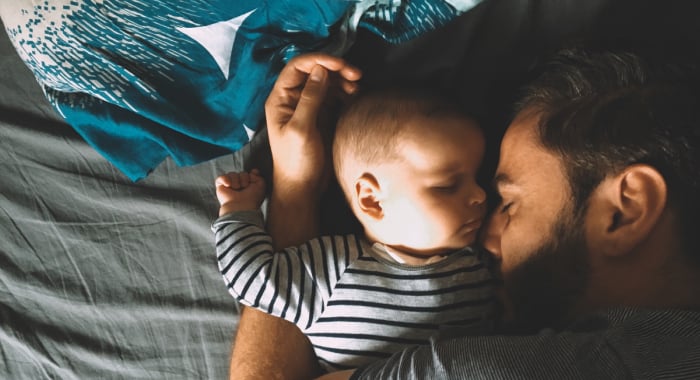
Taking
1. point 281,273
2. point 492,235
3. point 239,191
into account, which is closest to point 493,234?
point 492,235

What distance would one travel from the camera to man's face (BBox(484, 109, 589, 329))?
874 millimetres

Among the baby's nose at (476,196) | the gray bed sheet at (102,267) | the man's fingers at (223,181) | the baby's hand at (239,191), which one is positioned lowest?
the gray bed sheet at (102,267)

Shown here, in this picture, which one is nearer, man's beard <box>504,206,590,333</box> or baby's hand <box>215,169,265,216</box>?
man's beard <box>504,206,590,333</box>

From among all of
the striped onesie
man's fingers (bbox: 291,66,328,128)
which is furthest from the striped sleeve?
man's fingers (bbox: 291,66,328,128)

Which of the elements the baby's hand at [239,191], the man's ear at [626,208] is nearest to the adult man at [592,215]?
the man's ear at [626,208]

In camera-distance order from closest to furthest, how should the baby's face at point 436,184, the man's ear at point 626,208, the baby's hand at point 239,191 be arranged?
the man's ear at point 626,208, the baby's face at point 436,184, the baby's hand at point 239,191

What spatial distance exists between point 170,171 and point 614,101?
2.76ft

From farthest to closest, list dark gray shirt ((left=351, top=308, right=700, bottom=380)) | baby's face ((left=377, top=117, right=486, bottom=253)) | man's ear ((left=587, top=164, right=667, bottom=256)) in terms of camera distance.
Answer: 1. baby's face ((left=377, top=117, right=486, bottom=253))
2. man's ear ((left=587, top=164, right=667, bottom=256))
3. dark gray shirt ((left=351, top=308, right=700, bottom=380))

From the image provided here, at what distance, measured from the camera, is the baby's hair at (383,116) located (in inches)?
37.3

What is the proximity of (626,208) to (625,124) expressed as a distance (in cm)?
12

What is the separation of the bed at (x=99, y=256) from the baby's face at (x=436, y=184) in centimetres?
35

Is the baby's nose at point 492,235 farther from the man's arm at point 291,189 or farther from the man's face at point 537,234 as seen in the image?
the man's arm at point 291,189

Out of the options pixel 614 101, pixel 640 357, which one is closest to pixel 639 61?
pixel 614 101

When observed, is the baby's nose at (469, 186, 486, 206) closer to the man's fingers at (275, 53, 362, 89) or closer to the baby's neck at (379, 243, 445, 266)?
the baby's neck at (379, 243, 445, 266)
